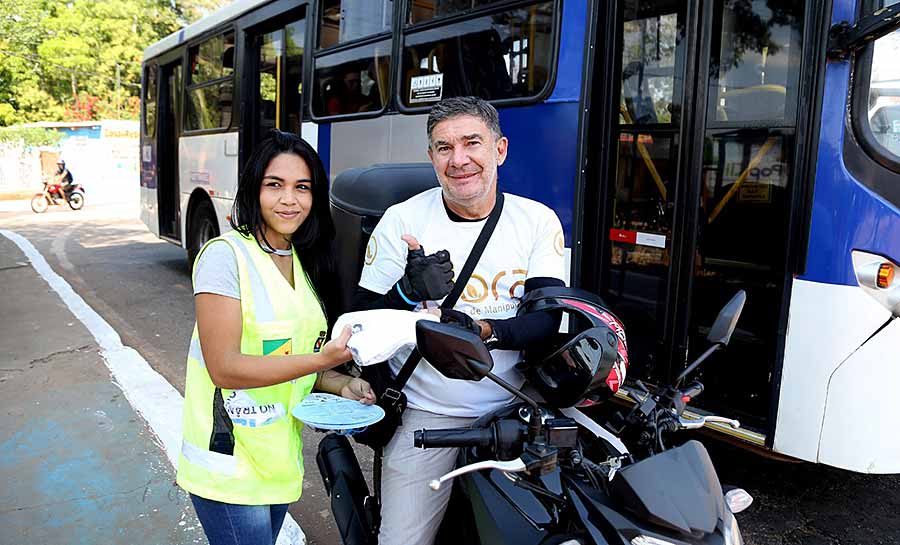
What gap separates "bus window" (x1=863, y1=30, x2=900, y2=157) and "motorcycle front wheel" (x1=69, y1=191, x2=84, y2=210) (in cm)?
2294

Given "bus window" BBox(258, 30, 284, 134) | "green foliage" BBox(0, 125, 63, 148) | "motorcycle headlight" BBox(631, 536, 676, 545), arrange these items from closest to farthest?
"motorcycle headlight" BBox(631, 536, 676, 545) → "bus window" BBox(258, 30, 284, 134) → "green foliage" BBox(0, 125, 63, 148)

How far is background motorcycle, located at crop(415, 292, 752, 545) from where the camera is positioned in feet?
4.56

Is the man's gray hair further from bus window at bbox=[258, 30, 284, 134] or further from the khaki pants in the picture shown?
bus window at bbox=[258, 30, 284, 134]

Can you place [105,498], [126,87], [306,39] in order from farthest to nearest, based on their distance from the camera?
[126,87] → [306,39] → [105,498]

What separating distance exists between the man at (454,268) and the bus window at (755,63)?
1.84 m

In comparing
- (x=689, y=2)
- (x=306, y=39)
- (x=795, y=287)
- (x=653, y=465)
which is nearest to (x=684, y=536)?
(x=653, y=465)

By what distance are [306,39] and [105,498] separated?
4056mm

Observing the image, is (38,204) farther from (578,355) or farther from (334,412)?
(578,355)

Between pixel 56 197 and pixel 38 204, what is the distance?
0.87 metres

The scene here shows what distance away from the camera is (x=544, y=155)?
3.86 metres

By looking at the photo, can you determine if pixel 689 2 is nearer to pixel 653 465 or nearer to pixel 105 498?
pixel 653 465

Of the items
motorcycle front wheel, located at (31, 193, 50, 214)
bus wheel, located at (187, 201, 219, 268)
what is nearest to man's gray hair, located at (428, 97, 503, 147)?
bus wheel, located at (187, 201, 219, 268)

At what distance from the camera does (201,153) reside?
27.8ft

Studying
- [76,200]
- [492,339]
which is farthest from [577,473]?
[76,200]
